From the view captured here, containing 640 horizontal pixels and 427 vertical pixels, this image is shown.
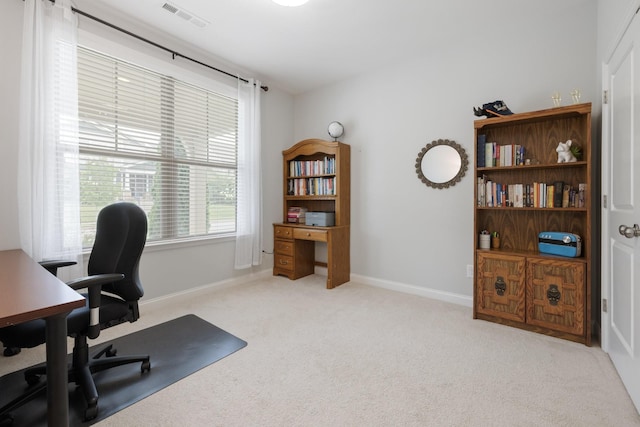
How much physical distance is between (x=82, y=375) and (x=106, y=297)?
0.40m

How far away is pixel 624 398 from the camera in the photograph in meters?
1.57

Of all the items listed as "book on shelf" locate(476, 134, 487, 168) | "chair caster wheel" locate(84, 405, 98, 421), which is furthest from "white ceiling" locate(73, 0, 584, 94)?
"chair caster wheel" locate(84, 405, 98, 421)

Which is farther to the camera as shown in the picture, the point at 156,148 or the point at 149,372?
the point at 156,148

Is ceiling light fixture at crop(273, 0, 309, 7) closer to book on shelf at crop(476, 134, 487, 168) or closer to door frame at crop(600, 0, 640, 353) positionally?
book on shelf at crop(476, 134, 487, 168)

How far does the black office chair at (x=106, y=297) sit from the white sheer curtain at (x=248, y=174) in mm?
1906

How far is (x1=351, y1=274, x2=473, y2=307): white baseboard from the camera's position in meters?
3.02

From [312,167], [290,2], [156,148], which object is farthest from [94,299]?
[312,167]

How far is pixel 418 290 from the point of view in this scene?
3336 mm

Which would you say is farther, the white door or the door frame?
the door frame

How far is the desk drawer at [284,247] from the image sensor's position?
3.92 metres

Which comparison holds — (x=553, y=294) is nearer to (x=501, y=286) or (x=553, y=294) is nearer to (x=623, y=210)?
(x=501, y=286)

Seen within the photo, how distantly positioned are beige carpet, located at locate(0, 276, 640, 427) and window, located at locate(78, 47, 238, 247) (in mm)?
1042

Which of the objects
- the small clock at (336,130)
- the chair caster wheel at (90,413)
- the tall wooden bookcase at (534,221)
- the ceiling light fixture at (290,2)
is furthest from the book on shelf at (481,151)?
the chair caster wheel at (90,413)

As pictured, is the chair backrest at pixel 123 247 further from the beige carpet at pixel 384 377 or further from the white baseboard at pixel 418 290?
the white baseboard at pixel 418 290
